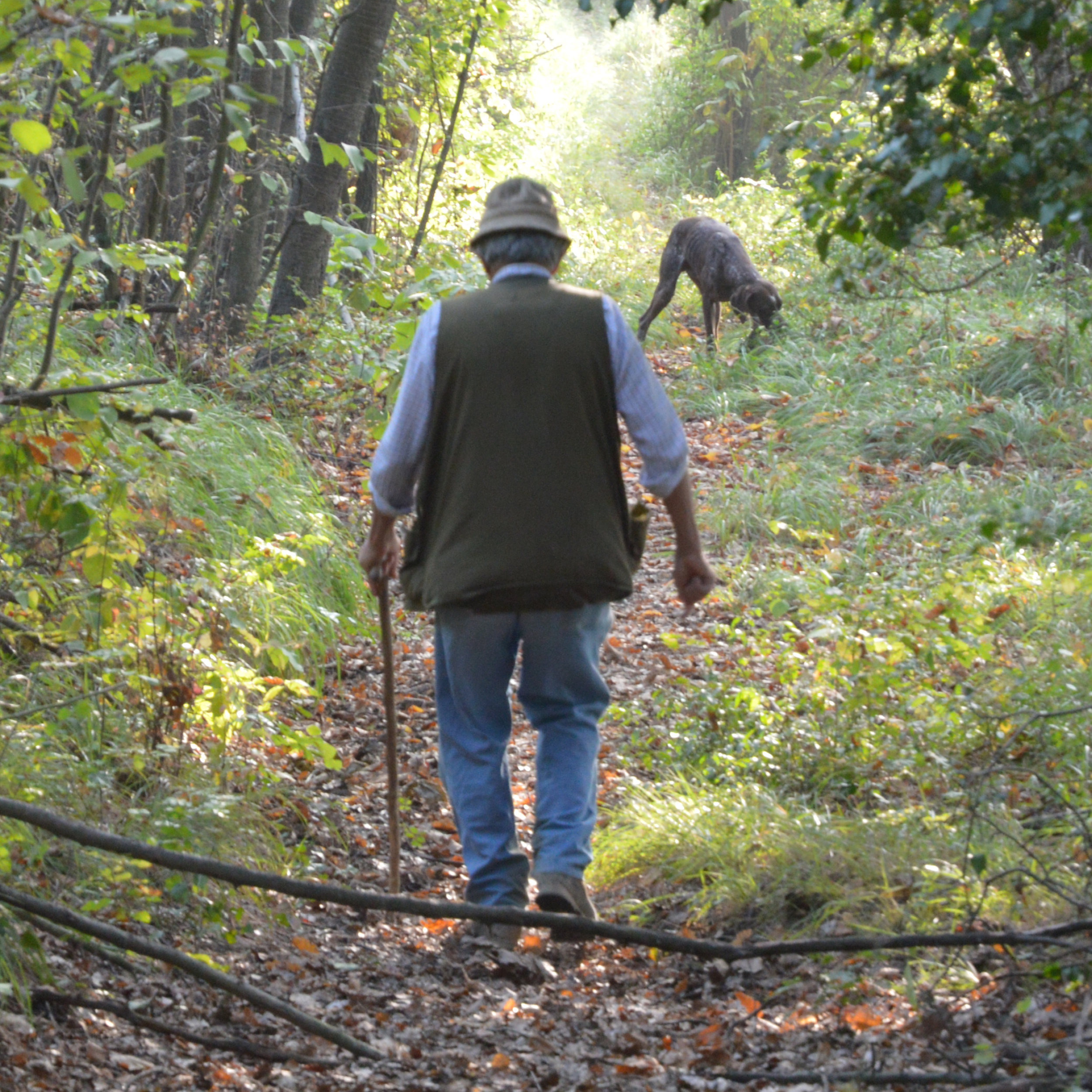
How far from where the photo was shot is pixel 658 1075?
9.55 feet

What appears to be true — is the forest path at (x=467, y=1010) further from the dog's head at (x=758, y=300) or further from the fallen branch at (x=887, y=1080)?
the dog's head at (x=758, y=300)

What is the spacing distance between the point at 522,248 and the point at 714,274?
872 cm

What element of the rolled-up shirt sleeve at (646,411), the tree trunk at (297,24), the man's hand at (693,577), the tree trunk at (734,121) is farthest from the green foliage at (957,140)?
the tree trunk at (734,121)

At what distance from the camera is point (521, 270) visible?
3428 millimetres

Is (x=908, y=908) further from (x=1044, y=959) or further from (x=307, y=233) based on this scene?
(x=307, y=233)

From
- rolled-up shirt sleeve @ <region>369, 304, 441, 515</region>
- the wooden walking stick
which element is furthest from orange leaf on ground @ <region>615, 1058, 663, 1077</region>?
rolled-up shirt sleeve @ <region>369, 304, 441, 515</region>

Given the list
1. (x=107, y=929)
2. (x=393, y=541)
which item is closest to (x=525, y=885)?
(x=393, y=541)

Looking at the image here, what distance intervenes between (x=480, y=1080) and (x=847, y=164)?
2545 millimetres

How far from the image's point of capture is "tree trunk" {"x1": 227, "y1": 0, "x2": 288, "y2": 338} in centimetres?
886

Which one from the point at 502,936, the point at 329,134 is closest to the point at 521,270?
the point at 502,936

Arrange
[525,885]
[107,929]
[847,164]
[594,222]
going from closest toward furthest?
1. [107,929]
2. [847,164]
3. [525,885]
4. [594,222]

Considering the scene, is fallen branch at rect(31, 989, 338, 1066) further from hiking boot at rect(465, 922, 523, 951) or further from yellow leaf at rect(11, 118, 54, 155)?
yellow leaf at rect(11, 118, 54, 155)

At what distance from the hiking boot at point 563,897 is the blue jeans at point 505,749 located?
26 millimetres

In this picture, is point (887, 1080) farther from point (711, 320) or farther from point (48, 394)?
point (711, 320)
